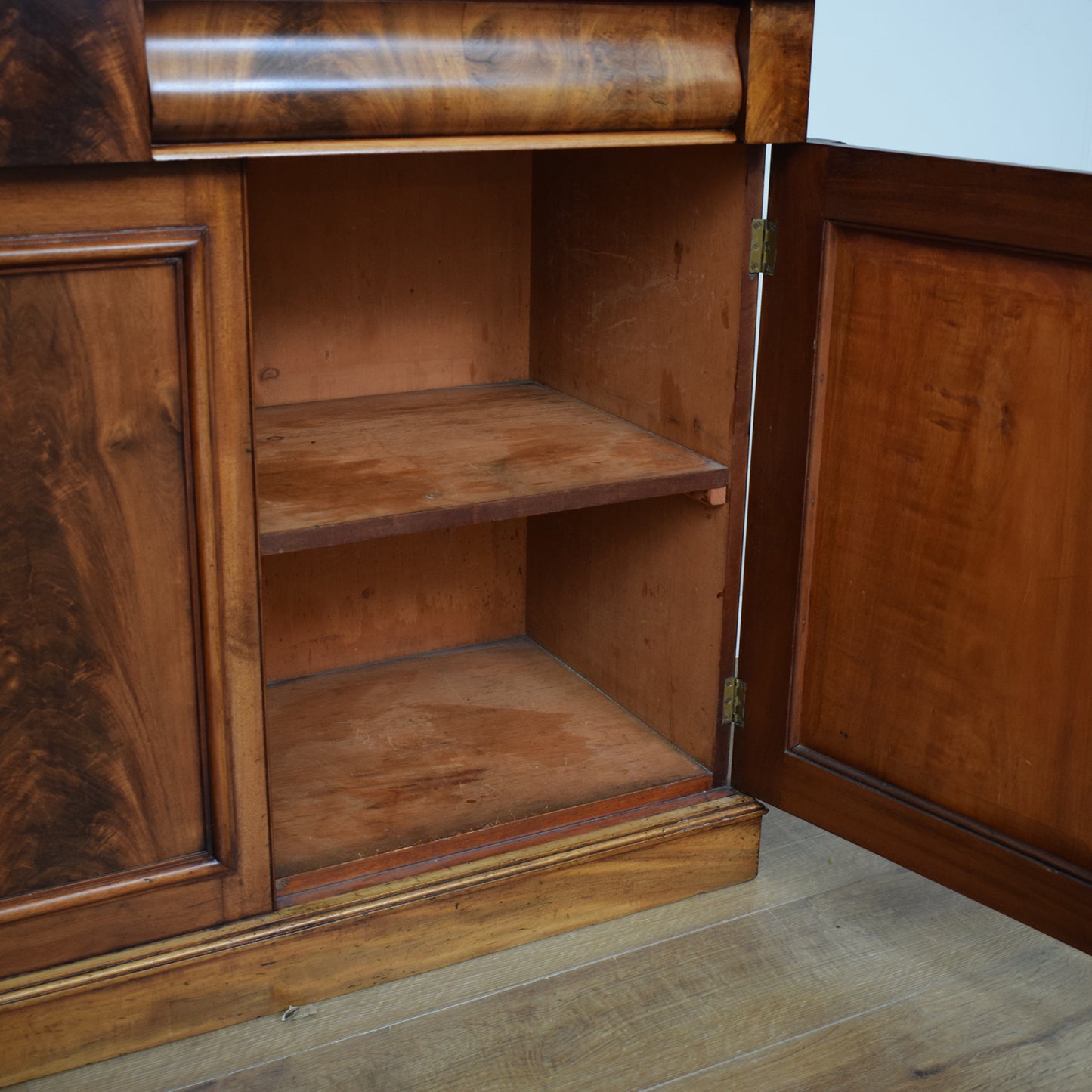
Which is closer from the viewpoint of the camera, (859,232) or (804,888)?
(859,232)

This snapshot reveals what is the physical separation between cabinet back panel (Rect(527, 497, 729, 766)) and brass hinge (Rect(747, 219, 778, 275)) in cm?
35

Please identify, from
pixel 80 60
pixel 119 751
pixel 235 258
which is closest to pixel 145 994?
pixel 119 751

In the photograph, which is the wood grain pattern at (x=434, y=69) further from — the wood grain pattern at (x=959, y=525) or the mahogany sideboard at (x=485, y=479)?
the wood grain pattern at (x=959, y=525)

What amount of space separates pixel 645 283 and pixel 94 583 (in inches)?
36.5

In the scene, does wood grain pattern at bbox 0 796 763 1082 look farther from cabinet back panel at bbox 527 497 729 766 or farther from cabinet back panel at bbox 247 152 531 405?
cabinet back panel at bbox 247 152 531 405

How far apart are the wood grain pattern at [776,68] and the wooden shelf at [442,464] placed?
Answer: 0.46 m

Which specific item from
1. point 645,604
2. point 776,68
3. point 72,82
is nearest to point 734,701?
point 645,604

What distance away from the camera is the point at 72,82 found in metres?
1.31

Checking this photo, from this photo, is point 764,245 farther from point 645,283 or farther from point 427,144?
point 427,144

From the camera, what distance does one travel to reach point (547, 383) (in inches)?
92.5

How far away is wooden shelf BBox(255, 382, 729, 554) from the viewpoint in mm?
1716

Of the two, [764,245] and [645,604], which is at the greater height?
[764,245]

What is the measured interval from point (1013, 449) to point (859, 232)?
327mm

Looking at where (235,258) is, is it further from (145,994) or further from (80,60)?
(145,994)
